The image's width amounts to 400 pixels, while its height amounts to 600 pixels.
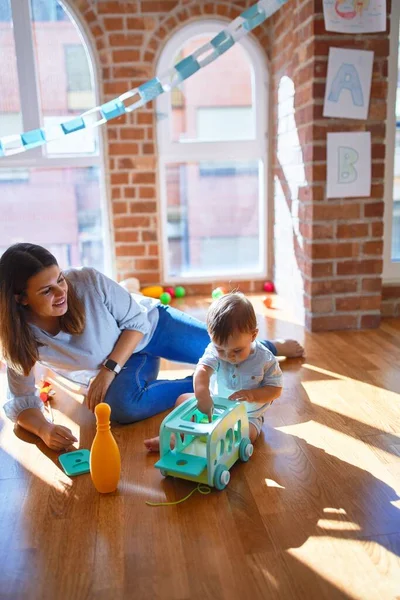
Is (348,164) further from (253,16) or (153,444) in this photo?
(153,444)

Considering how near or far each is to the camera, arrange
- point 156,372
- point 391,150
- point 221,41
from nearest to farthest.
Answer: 1. point 156,372
2. point 221,41
3. point 391,150

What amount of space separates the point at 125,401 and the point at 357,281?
1.44m

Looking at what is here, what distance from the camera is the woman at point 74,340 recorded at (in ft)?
4.74

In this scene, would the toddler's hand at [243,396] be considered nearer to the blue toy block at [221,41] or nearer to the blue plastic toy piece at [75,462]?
the blue plastic toy piece at [75,462]

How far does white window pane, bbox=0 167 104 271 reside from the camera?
3.38m

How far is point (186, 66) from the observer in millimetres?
2500

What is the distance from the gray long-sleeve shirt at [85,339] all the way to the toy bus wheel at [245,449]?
542 millimetres

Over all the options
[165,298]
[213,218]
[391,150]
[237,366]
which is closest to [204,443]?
[237,366]

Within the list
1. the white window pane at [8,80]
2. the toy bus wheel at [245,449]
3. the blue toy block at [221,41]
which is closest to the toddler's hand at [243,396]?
the toy bus wheel at [245,449]

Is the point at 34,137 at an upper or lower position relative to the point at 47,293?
upper

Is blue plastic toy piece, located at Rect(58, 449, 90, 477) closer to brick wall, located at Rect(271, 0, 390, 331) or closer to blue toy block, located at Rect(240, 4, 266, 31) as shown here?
brick wall, located at Rect(271, 0, 390, 331)

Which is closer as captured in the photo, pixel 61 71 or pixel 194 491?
pixel 194 491

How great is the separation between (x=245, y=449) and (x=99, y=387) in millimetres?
503

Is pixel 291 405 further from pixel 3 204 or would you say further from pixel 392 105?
pixel 3 204
